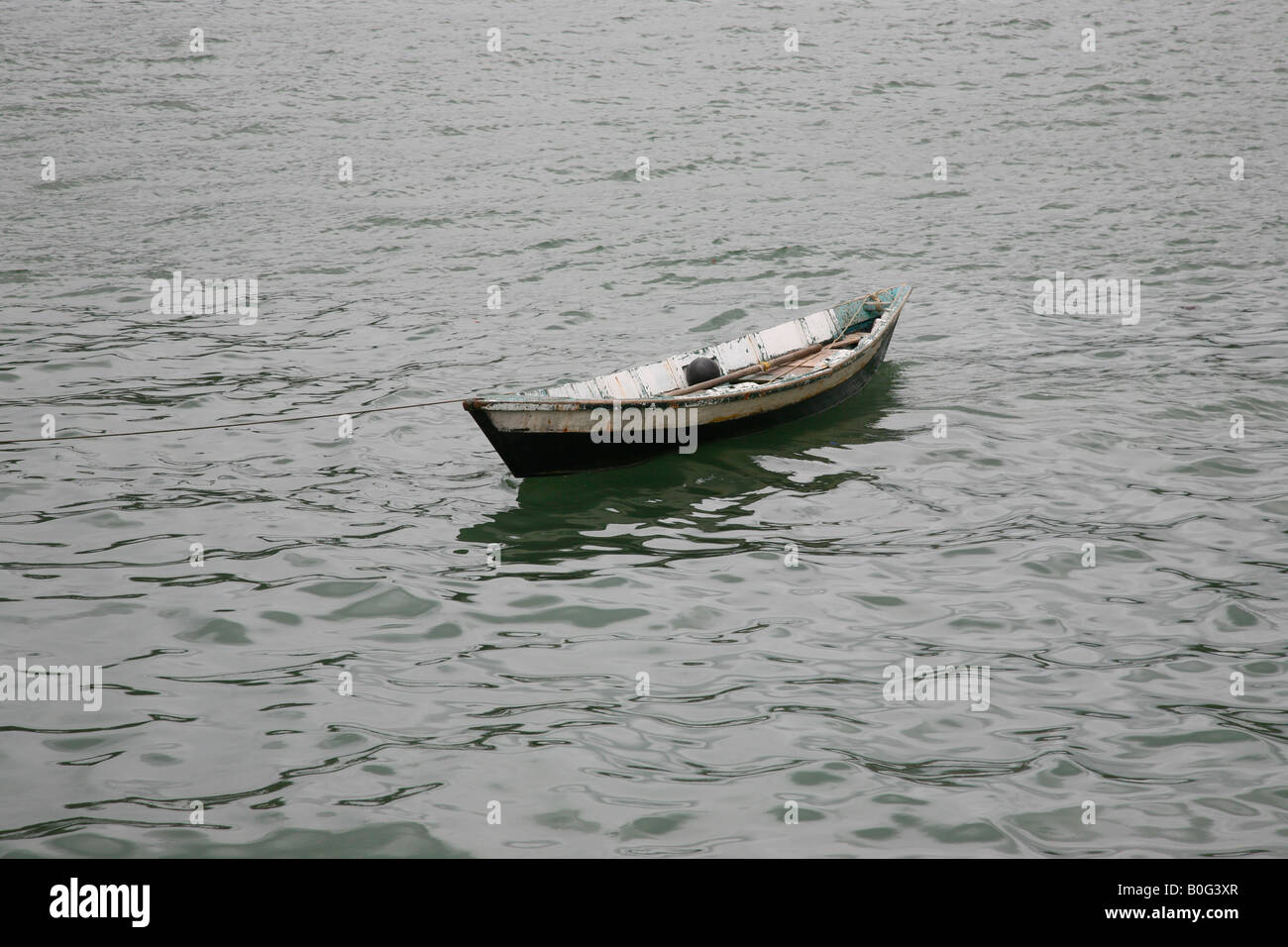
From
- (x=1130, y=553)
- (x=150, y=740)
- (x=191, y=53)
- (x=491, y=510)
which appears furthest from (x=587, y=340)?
(x=191, y=53)

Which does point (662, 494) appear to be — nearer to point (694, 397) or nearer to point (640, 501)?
point (640, 501)

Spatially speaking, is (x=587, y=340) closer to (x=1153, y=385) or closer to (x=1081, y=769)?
(x=1153, y=385)

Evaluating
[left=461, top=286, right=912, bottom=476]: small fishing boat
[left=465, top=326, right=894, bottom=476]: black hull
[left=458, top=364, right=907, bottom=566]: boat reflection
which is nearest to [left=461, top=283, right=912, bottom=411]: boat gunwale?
[left=461, top=286, right=912, bottom=476]: small fishing boat

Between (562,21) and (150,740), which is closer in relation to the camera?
(150,740)

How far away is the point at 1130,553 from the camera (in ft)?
30.4

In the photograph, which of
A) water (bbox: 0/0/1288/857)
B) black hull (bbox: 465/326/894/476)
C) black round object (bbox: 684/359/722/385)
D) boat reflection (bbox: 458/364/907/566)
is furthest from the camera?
black round object (bbox: 684/359/722/385)

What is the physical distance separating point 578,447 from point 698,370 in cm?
213

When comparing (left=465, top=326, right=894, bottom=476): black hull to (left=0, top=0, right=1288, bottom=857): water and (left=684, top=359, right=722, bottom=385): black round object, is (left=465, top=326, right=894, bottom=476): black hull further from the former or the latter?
(left=684, top=359, right=722, bottom=385): black round object

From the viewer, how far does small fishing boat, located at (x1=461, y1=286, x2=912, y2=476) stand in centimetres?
1002

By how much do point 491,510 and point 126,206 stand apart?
14.3 m

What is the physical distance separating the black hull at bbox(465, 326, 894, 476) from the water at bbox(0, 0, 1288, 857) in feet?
0.65

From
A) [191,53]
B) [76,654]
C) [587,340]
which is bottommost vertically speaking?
[76,654]

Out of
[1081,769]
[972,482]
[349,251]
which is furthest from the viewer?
[349,251]

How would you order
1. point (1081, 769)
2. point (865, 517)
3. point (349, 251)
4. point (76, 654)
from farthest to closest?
point (349, 251), point (865, 517), point (76, 654), point (1081, 769)
